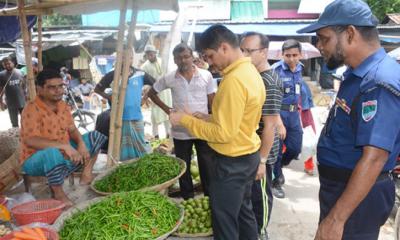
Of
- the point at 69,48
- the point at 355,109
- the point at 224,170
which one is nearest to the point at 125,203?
the point at 224,170

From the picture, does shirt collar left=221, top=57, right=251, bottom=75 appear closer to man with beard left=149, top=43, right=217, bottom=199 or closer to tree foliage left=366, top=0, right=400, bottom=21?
man with beard left=149, top=43, right=217, bottom=199

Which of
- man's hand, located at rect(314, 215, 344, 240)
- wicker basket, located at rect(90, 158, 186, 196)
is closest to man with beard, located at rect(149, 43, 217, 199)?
wicker basket, located at rect(90, 158, 186, 196)

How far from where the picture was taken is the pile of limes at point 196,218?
3.37 meters

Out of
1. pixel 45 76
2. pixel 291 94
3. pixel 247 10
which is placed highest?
pixel 247 10

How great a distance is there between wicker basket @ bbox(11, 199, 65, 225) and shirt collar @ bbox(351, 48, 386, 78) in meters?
2.78

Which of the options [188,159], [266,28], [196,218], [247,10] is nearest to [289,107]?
[188,159]

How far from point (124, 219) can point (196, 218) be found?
0.81 meters

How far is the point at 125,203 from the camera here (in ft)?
10.2

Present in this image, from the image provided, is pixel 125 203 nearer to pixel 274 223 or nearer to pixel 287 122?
pixel 274 223

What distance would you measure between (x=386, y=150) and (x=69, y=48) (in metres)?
16.4

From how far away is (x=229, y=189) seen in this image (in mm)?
2666

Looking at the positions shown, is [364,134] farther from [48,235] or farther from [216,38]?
[48,235]

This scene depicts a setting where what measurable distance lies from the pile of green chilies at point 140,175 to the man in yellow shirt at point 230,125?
1.16 meters

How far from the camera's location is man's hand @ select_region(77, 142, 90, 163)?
3.91 meters
